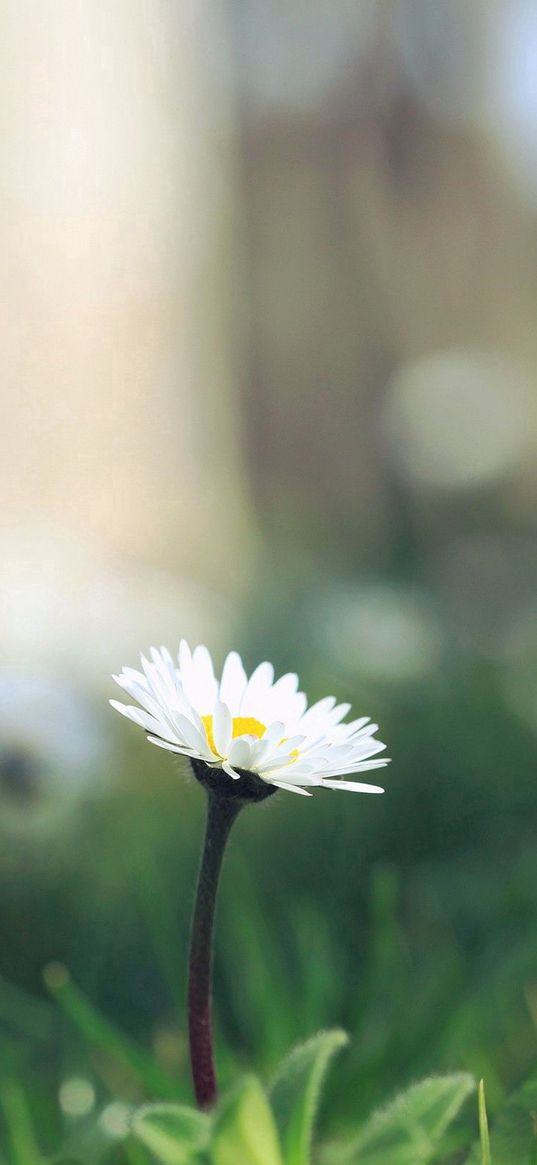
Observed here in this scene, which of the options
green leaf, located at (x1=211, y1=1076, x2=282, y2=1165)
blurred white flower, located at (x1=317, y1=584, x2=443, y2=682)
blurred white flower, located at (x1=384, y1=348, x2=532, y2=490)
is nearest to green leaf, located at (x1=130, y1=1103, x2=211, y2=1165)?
green leaf, located at (x1=211, y1=1076, x2=282, y2=1165)

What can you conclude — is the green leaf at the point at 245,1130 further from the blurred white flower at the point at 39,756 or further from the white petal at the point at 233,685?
the blurred white flower at the point at 39,756

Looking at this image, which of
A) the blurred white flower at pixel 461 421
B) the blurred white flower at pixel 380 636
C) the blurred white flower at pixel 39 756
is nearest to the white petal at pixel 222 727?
the blurred white flower at pixel 39 756

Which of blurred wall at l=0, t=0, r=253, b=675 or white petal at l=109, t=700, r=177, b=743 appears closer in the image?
white petal at l=109, t=700, r=177, b=743

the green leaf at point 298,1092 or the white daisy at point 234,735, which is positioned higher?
the white daisy at point 234,735

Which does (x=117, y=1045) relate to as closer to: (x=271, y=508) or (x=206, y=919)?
(x=206, y=919)

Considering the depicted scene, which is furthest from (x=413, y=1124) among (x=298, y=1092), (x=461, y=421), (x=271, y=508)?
(x=271, y=508)

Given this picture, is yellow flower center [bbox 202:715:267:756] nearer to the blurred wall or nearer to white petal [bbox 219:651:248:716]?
white petal [bbox 219:651:248:716]
